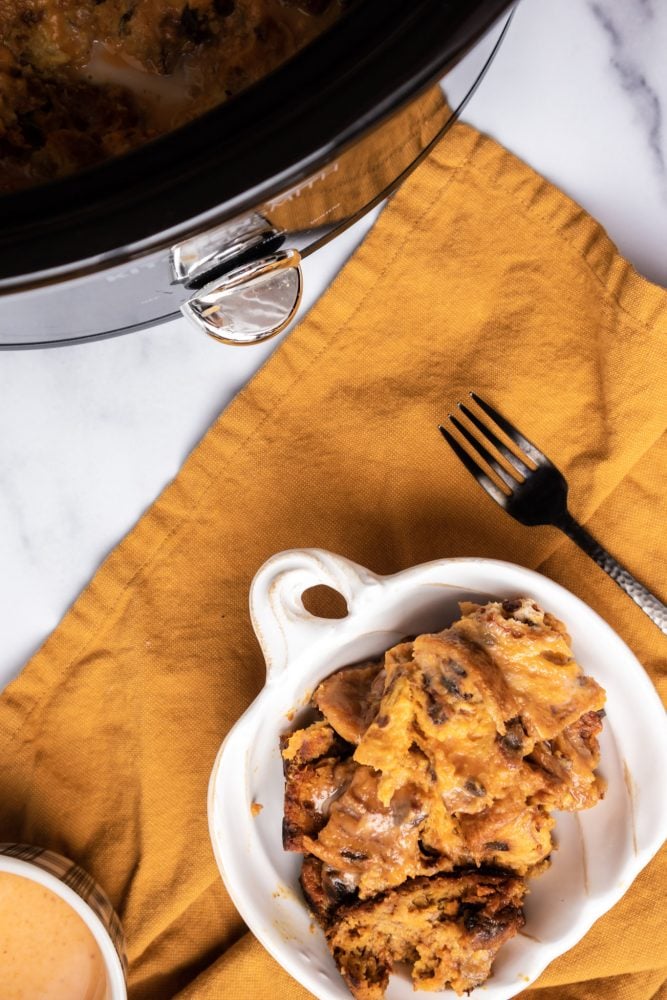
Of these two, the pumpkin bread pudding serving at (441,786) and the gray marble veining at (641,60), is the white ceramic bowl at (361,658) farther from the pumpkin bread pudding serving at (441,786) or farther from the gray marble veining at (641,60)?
the gray marble veining at (641,60)

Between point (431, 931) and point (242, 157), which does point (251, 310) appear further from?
point (431, 931)

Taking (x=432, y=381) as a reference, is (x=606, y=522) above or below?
below

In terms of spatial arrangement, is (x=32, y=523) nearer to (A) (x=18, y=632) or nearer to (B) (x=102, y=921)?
(A) (x=18, y=632)

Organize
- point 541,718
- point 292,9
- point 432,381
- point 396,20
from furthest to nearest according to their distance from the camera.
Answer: point 432,381 < point 541,718 < point 292,9 < point 396,20

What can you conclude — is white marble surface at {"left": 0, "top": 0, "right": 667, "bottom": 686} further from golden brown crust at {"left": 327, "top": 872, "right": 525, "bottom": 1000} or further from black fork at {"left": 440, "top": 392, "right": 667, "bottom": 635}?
golden brown crust at {"left": 327, "top": 872, "right": 525, "bottom": 1000}

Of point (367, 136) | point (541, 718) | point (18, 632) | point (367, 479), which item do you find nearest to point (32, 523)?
point (18, 632)

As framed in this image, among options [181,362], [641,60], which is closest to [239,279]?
[181,362]
